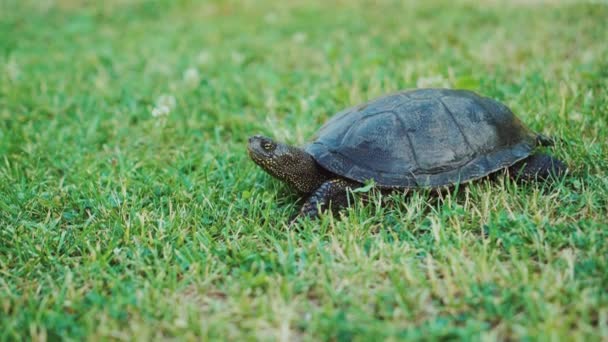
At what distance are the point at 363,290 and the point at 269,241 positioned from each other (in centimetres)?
67

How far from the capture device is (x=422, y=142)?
9.28ft

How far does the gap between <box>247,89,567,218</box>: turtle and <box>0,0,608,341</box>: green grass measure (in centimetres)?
11

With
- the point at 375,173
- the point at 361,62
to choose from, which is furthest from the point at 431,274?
the point at 361,62

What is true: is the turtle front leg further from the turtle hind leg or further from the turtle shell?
the turtle hind leg

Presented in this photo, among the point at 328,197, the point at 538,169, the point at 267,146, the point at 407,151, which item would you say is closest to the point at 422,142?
the point at 407,151

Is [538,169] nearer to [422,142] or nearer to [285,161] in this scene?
[422,142]

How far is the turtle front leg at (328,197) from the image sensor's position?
281cm

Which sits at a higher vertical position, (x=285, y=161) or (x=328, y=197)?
(x=285, y=161)

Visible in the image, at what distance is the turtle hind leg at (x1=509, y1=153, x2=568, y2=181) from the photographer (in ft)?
9.63

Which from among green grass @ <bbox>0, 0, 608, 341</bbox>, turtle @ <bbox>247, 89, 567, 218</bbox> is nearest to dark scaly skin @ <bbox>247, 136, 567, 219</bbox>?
turtle @ <bbox>247, 89, 567, 218</bbox>

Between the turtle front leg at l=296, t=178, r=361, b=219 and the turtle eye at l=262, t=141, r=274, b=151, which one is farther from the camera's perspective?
the turtle eye at l=262, t=141, r=274, b=151

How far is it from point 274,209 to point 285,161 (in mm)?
275

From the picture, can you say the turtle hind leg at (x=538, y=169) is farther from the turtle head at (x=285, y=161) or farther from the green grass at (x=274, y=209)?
the turtle head at (x=285, y=161)

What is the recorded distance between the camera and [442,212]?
2682 millimetres
